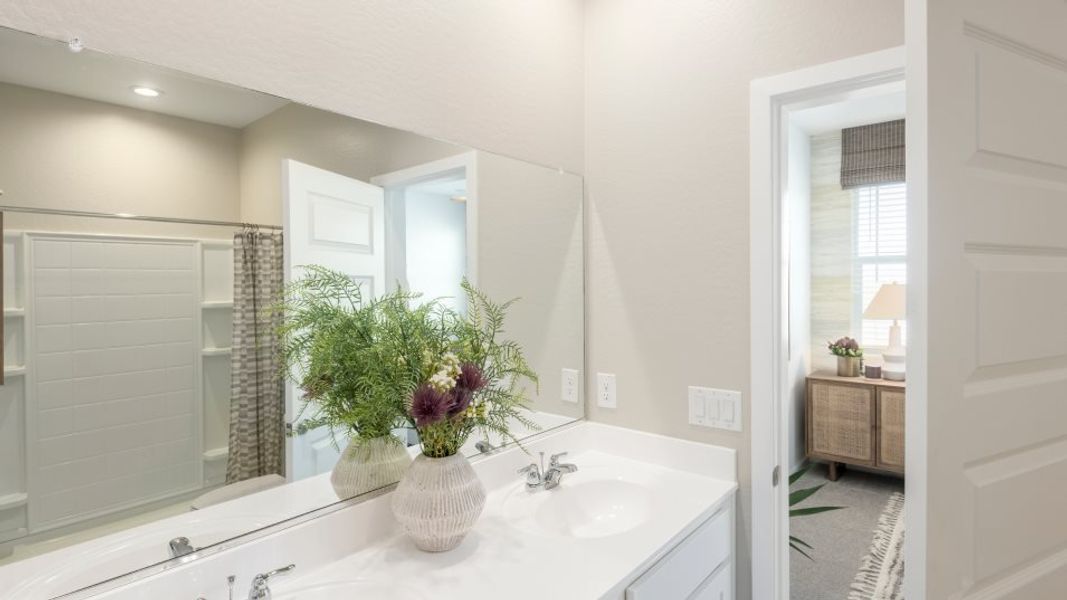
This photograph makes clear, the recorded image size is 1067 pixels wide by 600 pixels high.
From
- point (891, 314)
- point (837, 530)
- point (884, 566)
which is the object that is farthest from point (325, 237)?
point (891, 314)

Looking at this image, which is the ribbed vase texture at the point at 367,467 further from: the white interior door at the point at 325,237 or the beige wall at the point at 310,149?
the beige wall at the point at 310,149

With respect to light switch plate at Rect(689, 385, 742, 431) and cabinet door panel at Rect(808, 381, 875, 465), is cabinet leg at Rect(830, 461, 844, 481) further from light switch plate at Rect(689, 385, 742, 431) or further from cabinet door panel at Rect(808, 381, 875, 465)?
light switch plate at Rect(689, 385, 742, 431)

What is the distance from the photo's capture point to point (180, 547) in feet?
3.11

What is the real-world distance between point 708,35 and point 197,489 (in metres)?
1.67

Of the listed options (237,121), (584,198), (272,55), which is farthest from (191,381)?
(584,198)

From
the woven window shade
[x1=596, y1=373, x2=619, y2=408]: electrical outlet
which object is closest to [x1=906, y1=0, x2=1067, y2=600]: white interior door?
[x1=596, y1=373, x2=619, y2=408]: electrical outlet

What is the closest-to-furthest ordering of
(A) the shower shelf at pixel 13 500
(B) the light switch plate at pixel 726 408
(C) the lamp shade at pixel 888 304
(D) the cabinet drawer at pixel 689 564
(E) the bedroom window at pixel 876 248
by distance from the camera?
1. (A) the shower shelf at pixel 13 500
2. (D) the cabinet drawer at pixel 689 564
3. (B) the light switch plate at pixel 726 408
4. (C) the lamp shade at pixel 888 304
5. (E) the bedroom window at pixel 876 248

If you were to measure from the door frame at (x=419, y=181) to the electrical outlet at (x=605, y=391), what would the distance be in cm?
59

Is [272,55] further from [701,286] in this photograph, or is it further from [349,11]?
[701,286]

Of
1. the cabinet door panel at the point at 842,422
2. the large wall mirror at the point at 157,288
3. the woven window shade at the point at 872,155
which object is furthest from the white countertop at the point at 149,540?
the woven window shade at the point at 872,155

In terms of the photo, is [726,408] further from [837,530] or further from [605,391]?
[837,530]

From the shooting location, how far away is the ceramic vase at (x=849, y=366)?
12.8 feet

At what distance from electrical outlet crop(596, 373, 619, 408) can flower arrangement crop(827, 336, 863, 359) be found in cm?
283

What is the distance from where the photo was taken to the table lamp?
3686 millimetres
